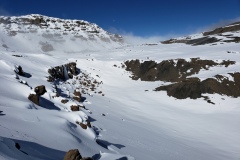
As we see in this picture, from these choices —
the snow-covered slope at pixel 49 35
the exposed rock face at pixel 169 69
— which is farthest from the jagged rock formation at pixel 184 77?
the snow-covered slope at pixel 49 35

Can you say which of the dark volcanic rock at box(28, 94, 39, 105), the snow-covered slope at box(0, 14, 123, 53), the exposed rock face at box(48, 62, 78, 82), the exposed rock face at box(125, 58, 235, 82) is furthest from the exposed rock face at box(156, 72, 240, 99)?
the snow-covered slope at box(0, 14, 123, 53)

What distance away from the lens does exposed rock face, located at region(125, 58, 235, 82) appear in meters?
32.6

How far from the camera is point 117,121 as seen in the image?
17.4m

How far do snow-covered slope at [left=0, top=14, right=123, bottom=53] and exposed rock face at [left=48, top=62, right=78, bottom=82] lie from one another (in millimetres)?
46826

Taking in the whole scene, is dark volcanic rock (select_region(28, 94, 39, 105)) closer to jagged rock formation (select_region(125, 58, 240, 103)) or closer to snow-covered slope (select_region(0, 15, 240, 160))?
snow-covered slope (select_region(0, 15, 240, 160))

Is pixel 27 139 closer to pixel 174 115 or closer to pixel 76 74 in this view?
pixel 174 115

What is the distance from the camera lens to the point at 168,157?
39.9 ft

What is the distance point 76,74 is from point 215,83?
1707 centimetres

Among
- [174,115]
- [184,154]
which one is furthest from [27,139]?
[174,115]

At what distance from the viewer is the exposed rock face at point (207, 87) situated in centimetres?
2653

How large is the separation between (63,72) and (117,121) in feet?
48.6

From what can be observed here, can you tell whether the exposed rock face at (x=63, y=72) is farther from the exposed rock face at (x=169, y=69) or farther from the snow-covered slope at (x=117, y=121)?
the exposed rock face at (x=169, y=69)

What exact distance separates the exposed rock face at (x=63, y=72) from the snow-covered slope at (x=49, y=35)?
46826 mm

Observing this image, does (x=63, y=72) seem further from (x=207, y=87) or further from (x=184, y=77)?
(x=207, y=87)
